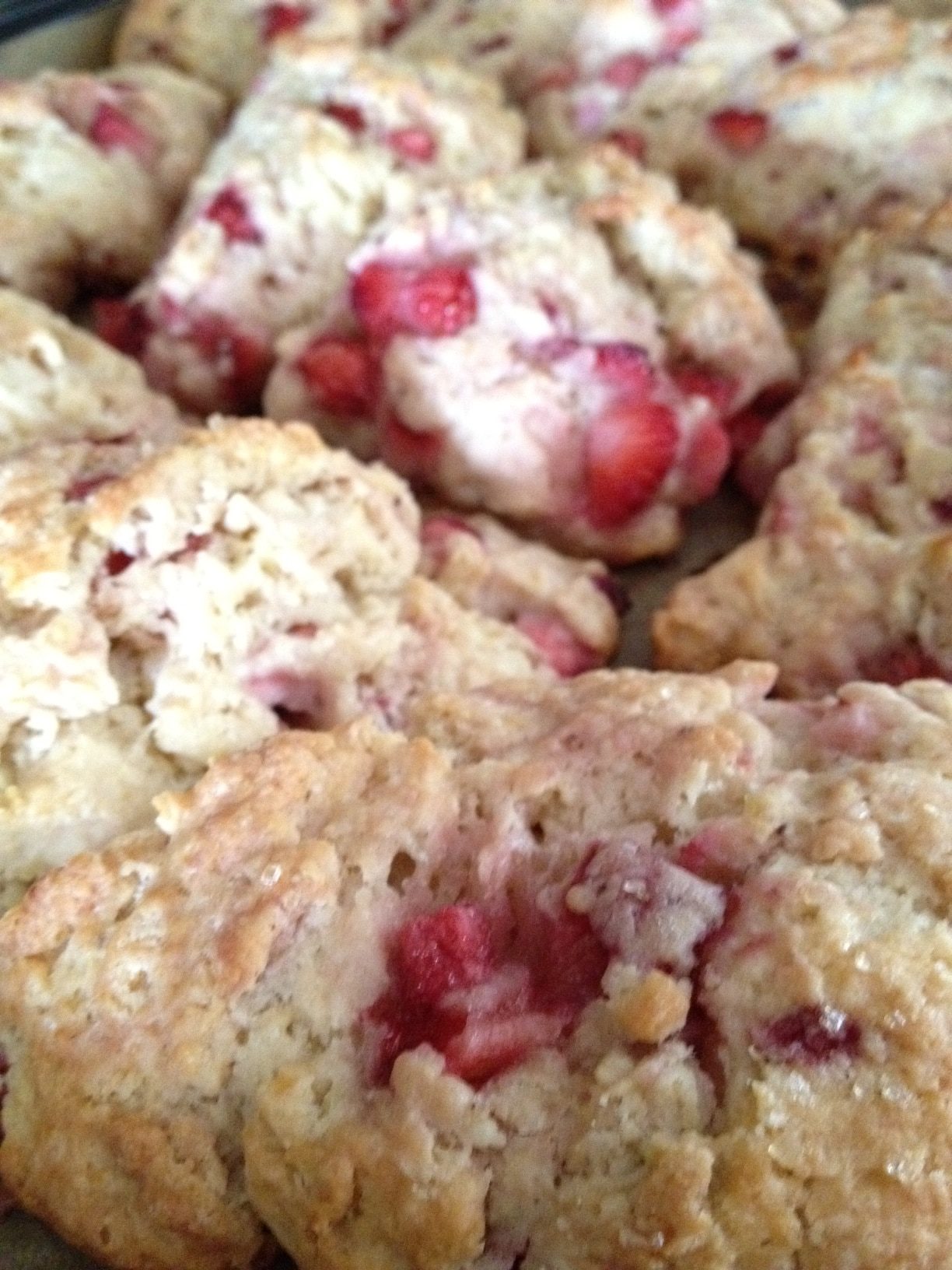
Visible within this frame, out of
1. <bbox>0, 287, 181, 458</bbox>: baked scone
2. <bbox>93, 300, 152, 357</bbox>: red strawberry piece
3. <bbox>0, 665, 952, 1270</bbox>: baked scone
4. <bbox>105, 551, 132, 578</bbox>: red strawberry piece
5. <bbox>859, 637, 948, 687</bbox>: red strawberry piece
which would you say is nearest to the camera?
<bbox>0, 665, 952, 1270</bbox>: baked scone

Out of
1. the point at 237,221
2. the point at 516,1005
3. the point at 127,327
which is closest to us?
the point at 516,1005

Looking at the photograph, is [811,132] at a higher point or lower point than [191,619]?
higher

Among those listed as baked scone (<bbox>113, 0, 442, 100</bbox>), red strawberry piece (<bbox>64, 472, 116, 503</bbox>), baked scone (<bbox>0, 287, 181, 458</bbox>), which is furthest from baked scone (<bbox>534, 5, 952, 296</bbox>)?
red strawberry piece (<bbox>64, 472, 116, 503</bbox>)

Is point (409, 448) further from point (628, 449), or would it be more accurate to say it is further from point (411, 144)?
point (411, 144)

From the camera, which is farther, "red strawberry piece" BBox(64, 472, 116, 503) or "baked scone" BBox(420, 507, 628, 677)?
"baked scone" BBox(420, 507, 628, 677)

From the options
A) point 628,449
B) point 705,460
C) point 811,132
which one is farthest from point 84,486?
point 811,132

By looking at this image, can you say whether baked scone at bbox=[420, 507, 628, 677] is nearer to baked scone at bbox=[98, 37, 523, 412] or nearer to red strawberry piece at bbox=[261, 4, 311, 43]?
baked scone at bbox=[98, 37, 523, 412]
